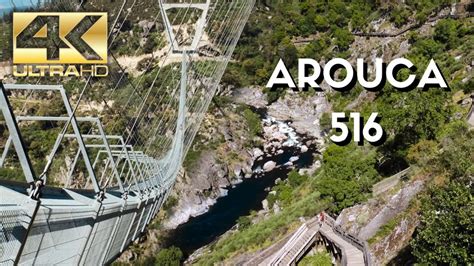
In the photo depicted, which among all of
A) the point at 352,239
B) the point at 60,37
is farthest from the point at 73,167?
the point at 352,239

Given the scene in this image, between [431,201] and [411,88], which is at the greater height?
[411,88]

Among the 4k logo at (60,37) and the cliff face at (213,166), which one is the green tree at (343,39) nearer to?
the cliff face at (213,166)

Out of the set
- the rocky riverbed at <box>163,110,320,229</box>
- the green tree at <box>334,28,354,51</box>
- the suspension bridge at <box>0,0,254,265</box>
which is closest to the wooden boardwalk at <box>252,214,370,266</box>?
the suspension bridge at <box>0,0,254,265</box>

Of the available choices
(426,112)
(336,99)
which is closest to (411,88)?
(426,112)

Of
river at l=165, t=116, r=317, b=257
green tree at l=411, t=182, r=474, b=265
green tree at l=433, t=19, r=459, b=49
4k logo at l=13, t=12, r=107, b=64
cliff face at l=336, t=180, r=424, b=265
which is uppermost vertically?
green tree at l=433, t=19, r=459, b=49

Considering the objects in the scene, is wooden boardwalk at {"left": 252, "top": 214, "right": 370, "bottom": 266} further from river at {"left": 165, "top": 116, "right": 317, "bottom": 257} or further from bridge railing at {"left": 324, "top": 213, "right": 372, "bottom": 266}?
river at {"left": 165, "top": 116, "right": 317, "bottom": 257}

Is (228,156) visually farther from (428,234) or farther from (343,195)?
(428,234)
